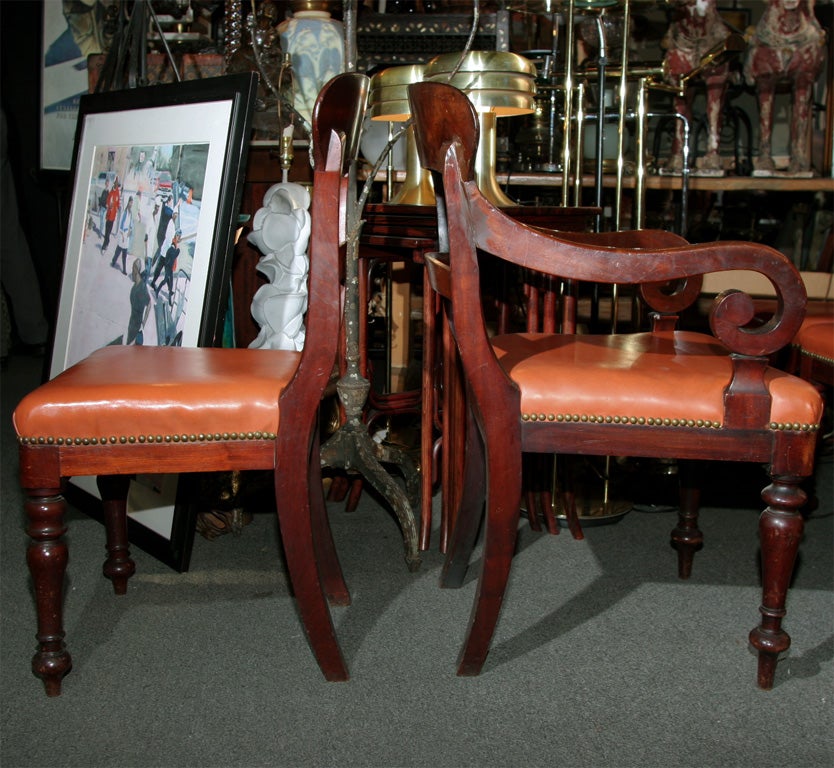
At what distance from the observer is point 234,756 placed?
133 centimetres

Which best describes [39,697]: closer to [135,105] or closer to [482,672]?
[482,672]

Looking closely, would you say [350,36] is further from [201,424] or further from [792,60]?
[792,60]

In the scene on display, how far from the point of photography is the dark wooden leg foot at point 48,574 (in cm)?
141

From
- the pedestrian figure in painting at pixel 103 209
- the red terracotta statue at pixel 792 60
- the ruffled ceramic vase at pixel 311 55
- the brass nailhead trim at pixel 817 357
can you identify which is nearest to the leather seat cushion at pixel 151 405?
the pedestrian figure in painting at pixel 103 209

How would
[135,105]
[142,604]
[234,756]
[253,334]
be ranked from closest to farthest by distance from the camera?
1. [234,756]
2. [142,604]
3. [135,105]
4. [253,334]

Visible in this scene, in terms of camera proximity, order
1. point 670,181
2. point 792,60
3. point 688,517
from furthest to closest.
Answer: point 792,60
point 670,181
point 688,517

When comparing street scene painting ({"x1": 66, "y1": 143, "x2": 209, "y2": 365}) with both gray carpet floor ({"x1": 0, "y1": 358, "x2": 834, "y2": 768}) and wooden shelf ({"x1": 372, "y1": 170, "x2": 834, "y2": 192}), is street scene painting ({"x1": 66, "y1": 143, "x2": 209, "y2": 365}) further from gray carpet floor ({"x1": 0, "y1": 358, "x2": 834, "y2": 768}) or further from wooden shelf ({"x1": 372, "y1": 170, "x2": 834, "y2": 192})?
wooden shelf ({"x1": 372, "y1": 170, "x2": 834, "y2": 192})

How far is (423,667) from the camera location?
1577 millimetres

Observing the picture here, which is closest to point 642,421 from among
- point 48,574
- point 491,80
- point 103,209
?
point 48,574

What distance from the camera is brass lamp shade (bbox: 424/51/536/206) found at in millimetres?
2092

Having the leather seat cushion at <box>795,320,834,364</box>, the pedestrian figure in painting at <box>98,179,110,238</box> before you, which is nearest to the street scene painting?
the pedestrian figure in painting at <box>98,179,110,238</box>

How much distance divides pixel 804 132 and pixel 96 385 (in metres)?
3.13

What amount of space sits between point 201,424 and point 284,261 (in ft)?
3.04

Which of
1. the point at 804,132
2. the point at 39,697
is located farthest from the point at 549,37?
the point at 39,697
